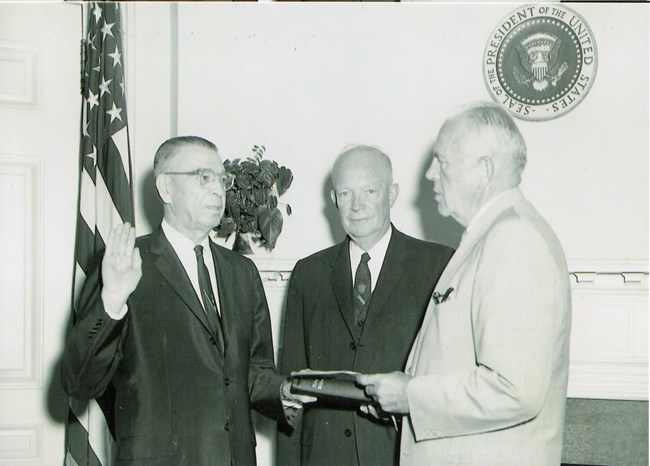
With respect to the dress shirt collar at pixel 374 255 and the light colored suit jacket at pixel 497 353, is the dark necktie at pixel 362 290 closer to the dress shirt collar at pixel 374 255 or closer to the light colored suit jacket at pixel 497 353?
the dress shirt collar at pixel 374 255

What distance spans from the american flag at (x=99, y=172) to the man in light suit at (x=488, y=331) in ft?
7.42

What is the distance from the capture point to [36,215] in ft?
13.6

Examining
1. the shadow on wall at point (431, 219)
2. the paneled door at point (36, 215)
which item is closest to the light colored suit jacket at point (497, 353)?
the shadow on wall at point (431, 219)

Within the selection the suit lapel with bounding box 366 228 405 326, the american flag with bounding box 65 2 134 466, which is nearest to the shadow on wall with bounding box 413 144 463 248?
the suit lapel with bounding box 366 228 405 326

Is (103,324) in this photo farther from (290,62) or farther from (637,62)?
(637,62)

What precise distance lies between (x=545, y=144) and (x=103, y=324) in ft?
9.57

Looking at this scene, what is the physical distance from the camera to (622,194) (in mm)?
3818

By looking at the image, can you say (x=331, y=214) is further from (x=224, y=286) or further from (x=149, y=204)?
(x=224, y=286)

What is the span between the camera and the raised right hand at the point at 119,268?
6.96 ft

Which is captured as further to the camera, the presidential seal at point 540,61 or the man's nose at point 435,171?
the presidential seal at point 540,61

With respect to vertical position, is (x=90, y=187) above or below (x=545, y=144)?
below

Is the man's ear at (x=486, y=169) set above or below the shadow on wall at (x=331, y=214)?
above

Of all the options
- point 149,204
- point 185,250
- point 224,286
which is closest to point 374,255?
point 224,286

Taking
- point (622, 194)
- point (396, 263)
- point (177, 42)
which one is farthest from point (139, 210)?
point (622, 194)
